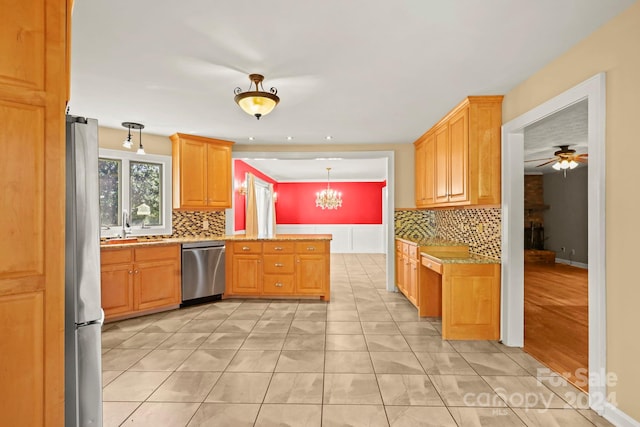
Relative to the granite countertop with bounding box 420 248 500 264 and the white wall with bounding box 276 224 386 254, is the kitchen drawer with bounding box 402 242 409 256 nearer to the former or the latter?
the granite countertop with bounding box 420 248 500 264

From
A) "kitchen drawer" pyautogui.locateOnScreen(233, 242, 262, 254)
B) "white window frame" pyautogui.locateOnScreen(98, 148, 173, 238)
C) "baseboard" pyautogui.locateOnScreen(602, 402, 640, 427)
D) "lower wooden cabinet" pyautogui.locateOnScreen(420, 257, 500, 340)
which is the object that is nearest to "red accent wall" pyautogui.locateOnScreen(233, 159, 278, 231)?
"white window frame" pyautogui.locateOnScreen(98, 148, 173, 238)

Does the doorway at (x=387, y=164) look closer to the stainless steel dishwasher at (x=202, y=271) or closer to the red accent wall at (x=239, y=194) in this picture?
the stainless steel dishwasher at (x=202, y=271)

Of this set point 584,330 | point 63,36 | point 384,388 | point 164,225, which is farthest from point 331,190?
point 63,36

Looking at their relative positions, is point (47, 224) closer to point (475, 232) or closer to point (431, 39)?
point (431, 39)

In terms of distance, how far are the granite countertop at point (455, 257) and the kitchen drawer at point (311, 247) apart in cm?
145

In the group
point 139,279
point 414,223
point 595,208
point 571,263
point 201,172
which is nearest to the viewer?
point 595,208

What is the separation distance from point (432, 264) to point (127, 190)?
419 cm

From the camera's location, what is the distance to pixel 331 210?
10562 millimetres

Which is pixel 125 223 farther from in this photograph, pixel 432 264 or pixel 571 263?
pixel 571 263

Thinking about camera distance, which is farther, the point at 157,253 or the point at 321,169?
the point at 321,169

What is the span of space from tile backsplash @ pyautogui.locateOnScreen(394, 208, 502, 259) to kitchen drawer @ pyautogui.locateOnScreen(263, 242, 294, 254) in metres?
1.82

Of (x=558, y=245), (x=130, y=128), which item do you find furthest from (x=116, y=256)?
(x=558, y=245)

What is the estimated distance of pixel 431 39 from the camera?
85.4 inches

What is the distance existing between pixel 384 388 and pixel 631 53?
263 cm
